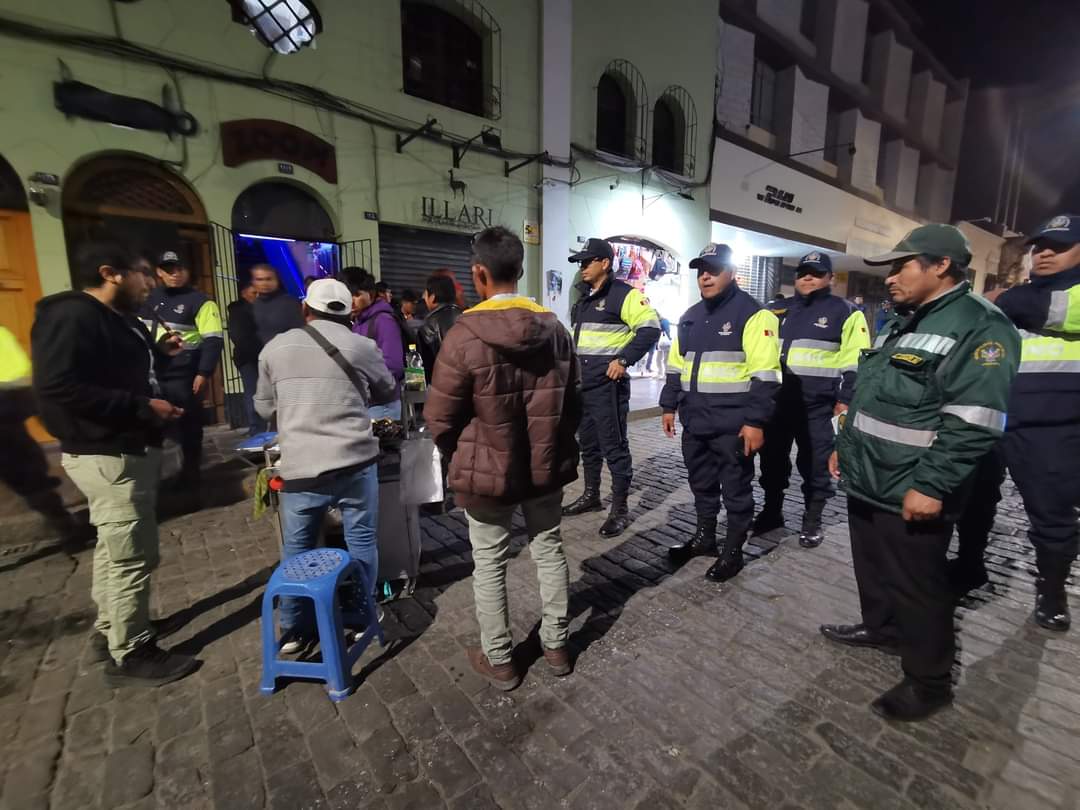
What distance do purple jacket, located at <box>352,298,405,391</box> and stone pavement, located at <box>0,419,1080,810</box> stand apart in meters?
2.03

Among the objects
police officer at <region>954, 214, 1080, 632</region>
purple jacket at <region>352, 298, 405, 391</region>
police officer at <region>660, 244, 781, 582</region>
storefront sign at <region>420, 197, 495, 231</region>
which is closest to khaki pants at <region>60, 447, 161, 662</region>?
purple jacket at <region>352, 298, 405, 391</region>

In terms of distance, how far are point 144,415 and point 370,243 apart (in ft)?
20.6

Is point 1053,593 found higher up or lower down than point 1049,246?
lower down

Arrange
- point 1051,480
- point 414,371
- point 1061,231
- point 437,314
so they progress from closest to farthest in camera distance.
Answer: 1. point 1061,231
2. point 1051,480
3. point 437,314
4. point 414,371

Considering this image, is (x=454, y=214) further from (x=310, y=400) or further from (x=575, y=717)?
(x=575, y=717)

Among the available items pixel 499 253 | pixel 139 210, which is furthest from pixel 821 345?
pixel 139 210

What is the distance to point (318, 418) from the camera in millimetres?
2414

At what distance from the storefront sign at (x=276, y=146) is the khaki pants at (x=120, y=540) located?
237 inches

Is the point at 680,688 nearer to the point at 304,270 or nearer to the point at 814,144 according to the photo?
the point at 304,270

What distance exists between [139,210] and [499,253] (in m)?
6.55

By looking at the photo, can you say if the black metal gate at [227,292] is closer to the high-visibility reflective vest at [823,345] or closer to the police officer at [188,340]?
the police officer at [188,340]

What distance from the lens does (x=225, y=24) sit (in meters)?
6.43

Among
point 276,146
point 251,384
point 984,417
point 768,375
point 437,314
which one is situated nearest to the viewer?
point 984,417

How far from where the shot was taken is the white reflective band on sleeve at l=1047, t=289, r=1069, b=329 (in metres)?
2.58
